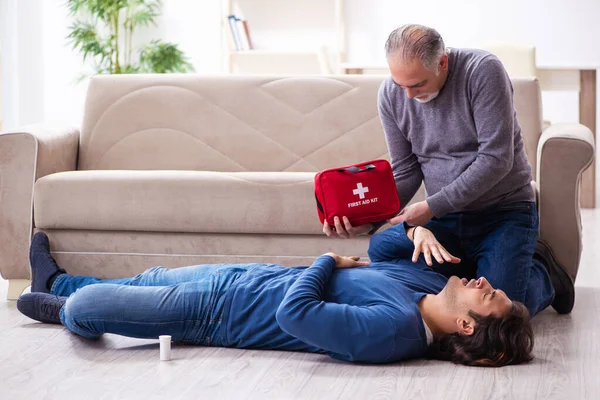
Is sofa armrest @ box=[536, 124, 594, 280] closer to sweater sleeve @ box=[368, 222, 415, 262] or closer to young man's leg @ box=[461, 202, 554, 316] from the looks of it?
young man's leg @ box=[461, 202, 554, 316]

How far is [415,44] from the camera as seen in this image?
7.47 feet

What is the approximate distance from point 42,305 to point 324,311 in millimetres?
983

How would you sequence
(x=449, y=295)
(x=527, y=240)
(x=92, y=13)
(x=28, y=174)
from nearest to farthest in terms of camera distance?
(x=449, y=295) → (x=527, y=240) → (x=28, y=174) → (x=92, y=13)

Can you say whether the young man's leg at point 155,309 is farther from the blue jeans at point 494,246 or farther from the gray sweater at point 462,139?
the gray sweater at point 462,139

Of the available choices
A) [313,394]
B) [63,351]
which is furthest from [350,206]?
[63,351]

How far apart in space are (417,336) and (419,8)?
16.2 feet

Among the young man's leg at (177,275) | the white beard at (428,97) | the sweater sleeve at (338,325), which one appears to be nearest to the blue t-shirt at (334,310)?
the sweater sleeve at (338,325)

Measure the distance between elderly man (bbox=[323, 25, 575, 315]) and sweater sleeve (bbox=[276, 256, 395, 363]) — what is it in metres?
0.27

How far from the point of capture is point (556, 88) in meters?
5.34

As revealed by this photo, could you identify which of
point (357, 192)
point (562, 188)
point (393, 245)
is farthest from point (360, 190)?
point (562, 188)

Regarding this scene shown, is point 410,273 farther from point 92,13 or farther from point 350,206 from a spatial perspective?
point 92,13

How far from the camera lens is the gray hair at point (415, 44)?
2277 millimetres

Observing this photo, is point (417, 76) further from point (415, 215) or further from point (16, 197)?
point (16, 197)

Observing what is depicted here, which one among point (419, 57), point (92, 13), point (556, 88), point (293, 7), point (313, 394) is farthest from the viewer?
point (293, 7)
